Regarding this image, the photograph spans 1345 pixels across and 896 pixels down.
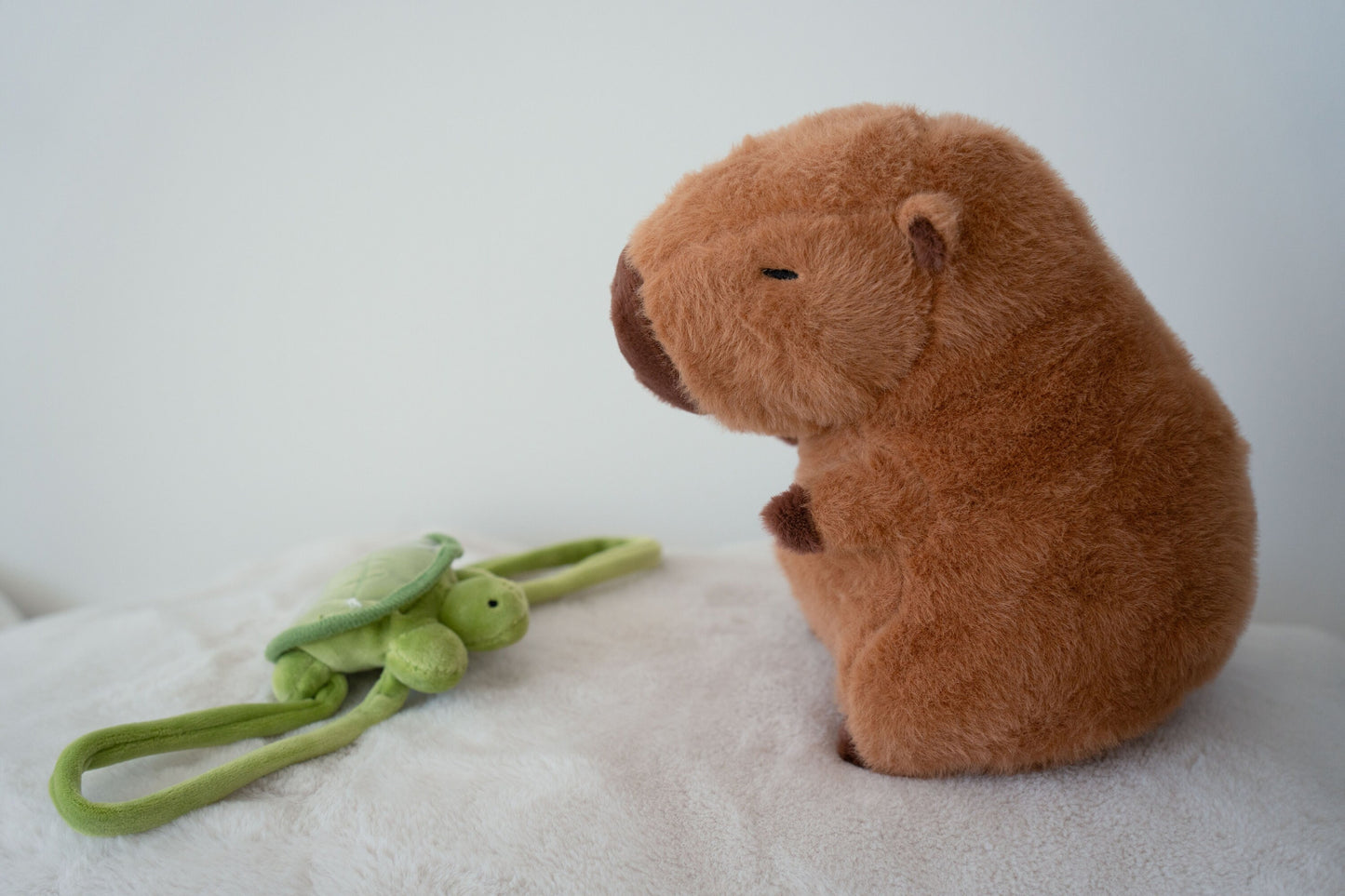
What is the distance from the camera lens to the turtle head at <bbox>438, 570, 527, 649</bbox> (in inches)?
29.2

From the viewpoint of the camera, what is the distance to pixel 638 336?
0.65 metres

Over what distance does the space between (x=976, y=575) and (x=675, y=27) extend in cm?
90

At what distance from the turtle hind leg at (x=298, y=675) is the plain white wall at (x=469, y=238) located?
545 millimetres

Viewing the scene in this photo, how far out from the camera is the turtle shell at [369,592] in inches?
27.2

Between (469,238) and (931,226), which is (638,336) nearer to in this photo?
(931,226)

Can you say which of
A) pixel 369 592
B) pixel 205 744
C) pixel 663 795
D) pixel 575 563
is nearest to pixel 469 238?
pixel 575 563

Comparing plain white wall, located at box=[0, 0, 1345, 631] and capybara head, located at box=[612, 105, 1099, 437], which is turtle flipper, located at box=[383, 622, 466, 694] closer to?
capybara head, located at box=[612, 105, 1099, 437]

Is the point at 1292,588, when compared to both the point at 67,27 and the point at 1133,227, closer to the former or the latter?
the point at 1133,227

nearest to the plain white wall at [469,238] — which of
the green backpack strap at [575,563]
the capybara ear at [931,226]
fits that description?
the green backpack strap at [575,563]

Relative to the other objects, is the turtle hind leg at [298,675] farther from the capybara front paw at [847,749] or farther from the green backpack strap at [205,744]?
the capybara front paw at [847,749]

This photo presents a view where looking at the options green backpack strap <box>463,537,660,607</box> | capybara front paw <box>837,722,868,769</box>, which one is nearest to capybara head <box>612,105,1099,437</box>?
capybara front paw <box>837,722,868,769</box>

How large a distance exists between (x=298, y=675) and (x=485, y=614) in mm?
174

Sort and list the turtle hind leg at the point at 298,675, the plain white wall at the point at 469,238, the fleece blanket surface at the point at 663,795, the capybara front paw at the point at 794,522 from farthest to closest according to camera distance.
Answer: the plain white wall at the point at 469,238, the turtle hind leg at the point at 298,675, the capybara front paw at the point at 794,522, the fleece blanket surface at the point at 663,795

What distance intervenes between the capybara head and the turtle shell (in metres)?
0.33
